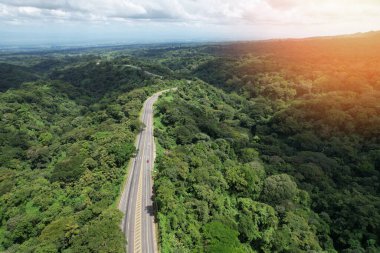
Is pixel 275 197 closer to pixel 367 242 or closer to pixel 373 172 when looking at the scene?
pixel 367 242

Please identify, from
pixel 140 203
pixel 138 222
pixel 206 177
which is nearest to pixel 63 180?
pixel 140 203

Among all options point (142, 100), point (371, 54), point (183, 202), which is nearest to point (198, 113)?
point (142, 100)

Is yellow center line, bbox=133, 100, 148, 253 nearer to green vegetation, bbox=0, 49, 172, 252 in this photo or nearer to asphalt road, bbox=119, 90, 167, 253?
asphalt road, bbox=119, 90, 167, 253

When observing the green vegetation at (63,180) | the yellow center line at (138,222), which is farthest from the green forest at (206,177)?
the yellow center line at (138,222)

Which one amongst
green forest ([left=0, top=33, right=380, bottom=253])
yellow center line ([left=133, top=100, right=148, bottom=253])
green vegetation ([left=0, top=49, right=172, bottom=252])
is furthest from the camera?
green forest ([left=0, top=33, right=380, bottom=253])

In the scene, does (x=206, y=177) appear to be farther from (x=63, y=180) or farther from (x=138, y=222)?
(x=63, y=180)

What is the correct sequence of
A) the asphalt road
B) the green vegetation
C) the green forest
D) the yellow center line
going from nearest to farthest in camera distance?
1. the green vegetation
2. the yellow center line
3. the asphalt road
4. the green forest

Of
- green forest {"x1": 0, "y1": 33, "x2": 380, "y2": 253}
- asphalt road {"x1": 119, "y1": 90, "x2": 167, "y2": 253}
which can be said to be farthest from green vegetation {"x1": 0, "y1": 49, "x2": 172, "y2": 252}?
asphalt road {"x1": 119, "y1": 90, "x2": 167, "y2": 253}

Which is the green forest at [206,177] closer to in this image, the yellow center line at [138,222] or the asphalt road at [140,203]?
the asphalt road at [140,203]
